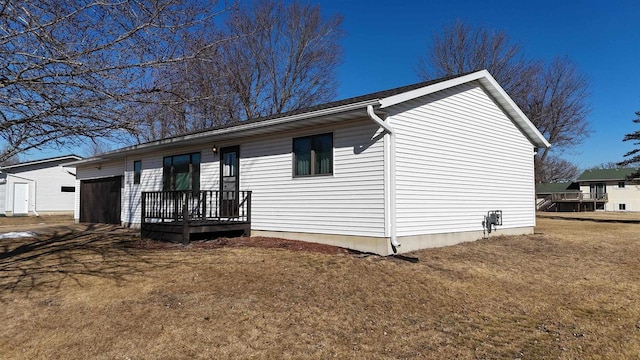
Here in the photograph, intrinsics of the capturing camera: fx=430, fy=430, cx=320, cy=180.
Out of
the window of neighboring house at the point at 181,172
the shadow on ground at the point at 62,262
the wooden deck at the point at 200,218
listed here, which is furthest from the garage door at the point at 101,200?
the wooden deck at the point at 200,218

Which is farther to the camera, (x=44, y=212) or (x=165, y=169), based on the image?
(x=44, y=212)

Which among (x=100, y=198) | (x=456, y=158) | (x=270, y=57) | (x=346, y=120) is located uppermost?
(x=270, y=57)

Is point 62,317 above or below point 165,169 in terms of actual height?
below

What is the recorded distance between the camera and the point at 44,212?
87.0ft

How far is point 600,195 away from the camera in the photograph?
143 feet

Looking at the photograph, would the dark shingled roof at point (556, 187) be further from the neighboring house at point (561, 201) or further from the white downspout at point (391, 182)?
the white downspout at point (391, 182)

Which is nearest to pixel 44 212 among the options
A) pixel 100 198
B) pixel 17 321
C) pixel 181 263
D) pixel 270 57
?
pixel 100 198

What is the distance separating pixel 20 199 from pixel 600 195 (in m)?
49.6

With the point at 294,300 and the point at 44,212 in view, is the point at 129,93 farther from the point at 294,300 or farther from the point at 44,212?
the point at 44,212

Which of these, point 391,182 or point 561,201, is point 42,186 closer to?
point 391,182

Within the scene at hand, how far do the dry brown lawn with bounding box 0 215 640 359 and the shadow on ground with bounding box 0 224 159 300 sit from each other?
0.05 meters

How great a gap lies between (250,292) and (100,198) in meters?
15.0

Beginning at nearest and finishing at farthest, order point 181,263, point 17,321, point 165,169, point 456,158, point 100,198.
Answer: point 17,321
point 181,263
point 456,158
point 165,169
point 100,198

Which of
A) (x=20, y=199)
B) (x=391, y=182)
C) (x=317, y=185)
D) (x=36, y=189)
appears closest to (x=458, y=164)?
(x=391, y=182)
